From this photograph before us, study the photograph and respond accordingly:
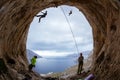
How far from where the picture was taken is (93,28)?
1216 inches

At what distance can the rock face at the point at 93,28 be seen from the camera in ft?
67.5

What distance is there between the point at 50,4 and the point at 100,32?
4879 mm

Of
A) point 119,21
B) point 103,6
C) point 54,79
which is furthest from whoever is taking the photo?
point 54,79

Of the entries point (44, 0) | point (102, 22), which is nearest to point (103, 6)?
point (102, 22)

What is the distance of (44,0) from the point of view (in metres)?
25.9

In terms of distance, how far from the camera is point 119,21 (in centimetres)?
2083

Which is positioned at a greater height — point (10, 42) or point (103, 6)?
point (103, 6)

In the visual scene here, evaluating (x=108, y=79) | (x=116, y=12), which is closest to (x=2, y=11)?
(x=116, y=12)

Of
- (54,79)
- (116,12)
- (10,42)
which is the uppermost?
(116,12)

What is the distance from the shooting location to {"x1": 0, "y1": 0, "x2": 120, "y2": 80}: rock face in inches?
810

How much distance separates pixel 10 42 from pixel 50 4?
5.03 metres

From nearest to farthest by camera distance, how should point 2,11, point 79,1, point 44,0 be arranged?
point 2,11 < point 44,0 < point 79,1

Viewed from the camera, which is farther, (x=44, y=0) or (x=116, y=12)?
(x=44, y=0)

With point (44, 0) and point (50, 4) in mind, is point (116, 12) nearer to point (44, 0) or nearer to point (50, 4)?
point (44, 0)
